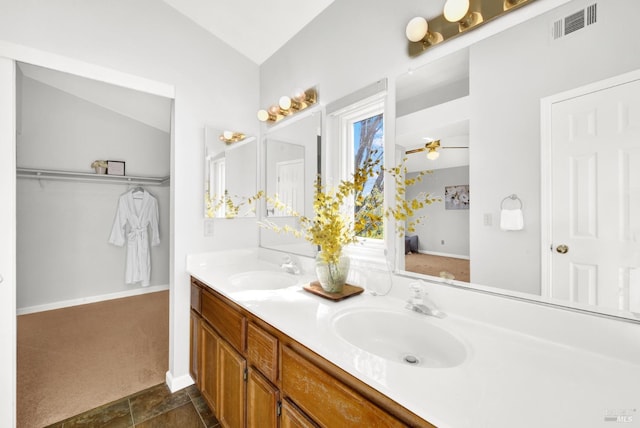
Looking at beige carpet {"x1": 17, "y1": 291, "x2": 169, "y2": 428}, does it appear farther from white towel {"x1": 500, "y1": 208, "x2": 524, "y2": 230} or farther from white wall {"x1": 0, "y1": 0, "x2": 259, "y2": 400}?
white towel {"x1": 500, "y1": 208, "x2": 524, "y2": 230}

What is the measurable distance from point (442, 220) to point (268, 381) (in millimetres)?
991

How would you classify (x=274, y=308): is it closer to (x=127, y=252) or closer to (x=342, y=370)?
(x=342, y=370)

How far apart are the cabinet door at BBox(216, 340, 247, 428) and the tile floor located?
0.30 metres

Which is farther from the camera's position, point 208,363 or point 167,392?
point 167,392

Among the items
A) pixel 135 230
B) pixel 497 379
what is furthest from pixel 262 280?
pixel 135 230

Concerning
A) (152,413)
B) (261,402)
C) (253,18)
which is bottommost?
(152,413)

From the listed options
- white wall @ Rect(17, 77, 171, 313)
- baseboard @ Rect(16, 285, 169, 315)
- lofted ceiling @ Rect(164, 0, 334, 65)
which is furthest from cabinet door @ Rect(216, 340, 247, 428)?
baseboard @ Rect(16, 285, 169, 315)

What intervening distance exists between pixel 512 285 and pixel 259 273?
1.42m

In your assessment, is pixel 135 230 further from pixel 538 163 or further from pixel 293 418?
pixel 538 163

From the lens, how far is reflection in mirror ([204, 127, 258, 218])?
204 centimetres

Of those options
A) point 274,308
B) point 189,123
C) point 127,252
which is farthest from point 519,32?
point 127,252

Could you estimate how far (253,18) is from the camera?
1.91 m

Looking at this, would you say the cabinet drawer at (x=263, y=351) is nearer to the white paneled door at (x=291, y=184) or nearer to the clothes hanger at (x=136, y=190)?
the white paneled door at (x=291, y=184)

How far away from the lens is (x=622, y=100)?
2.44ft
